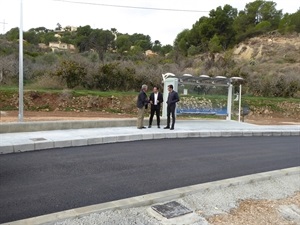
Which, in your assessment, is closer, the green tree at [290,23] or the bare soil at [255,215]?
the bare soil at [255,215]

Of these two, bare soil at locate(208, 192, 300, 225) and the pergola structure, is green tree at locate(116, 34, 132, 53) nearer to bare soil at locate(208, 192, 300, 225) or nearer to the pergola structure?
the pergola structure

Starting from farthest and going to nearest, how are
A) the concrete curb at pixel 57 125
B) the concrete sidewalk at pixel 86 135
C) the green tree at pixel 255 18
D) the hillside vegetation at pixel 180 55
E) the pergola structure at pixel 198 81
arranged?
the green tree at pixel 255 18
the hillside vegetation at pixel 180 55
the pergola structure at pixel 198 81
the concrete curb at pixel 57 125
the concrete sidewalk at pixel 86 135

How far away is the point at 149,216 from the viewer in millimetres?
4336

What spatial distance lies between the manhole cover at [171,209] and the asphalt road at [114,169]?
2.34ft

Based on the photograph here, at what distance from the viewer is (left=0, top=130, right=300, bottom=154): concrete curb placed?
8.18 meters

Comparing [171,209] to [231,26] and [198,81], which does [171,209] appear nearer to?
[198,81]

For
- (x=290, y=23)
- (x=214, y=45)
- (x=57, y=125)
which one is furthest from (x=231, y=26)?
(x=57, y=125)

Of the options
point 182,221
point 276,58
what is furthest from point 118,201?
point 276,58

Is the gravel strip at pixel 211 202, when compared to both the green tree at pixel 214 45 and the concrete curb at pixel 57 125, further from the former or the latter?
the green tree at pixel 214 45

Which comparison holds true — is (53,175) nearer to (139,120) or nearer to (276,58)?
(139,120)

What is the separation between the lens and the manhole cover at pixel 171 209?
14.4 feet

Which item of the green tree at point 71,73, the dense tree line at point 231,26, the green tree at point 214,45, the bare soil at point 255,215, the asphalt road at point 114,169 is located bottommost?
the bare soil at point 255,215

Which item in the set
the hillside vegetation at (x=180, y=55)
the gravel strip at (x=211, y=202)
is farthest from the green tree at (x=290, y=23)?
the gravel strip at (x=211, y=202)

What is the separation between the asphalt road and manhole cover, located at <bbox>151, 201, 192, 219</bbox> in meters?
0.71
